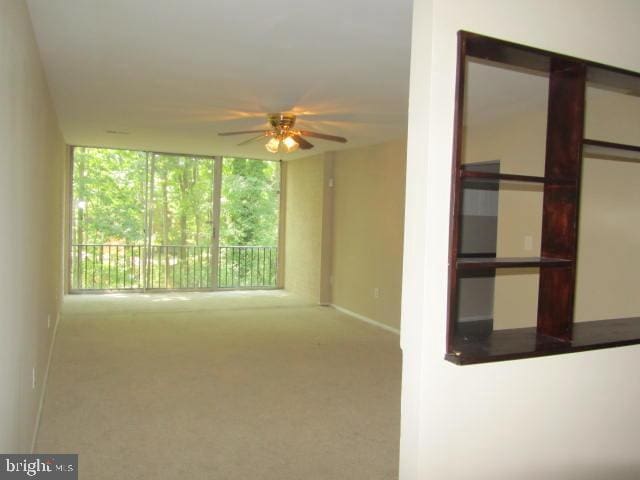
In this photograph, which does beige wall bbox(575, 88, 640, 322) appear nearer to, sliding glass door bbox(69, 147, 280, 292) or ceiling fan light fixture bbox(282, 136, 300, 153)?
ceiling fan light fixture bbox(282, 136, 300, 153)

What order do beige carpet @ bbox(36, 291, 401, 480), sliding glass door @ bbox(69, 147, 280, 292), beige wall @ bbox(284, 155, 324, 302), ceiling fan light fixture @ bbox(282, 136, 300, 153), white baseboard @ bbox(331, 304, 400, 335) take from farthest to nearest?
sliding glass door @ bbox(69, 147, 280, 292), beige wall @ bbox(284, 155, 324, 302), white baseboard @ bbox(331, 304, 400, 335), ceiling fan light fixture @ bbox(282, 136, 300, 153), beige carpet @ bbox(36, 291, 401, 480)

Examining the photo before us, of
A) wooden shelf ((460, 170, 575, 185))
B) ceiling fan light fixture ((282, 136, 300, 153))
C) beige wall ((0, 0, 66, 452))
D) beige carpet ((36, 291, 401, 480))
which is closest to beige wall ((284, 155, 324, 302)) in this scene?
beige carpet ((36, 291, 401, 480))

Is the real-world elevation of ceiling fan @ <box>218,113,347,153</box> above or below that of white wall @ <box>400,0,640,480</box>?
above

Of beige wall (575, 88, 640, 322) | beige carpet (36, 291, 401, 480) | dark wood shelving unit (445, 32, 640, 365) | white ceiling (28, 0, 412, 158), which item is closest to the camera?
dark wood shelving unit (445, 32, 640, 365)

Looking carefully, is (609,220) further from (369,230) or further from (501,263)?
(369,230)

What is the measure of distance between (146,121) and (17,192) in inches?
133

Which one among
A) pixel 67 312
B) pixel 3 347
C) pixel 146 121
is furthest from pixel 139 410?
pixel 67 312

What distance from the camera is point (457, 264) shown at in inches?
72.2

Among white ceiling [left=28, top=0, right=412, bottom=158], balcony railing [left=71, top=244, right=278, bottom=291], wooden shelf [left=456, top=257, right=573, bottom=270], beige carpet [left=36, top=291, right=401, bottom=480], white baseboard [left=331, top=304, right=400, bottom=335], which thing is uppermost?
white ceiling [left=28, top=0, right=412, bottom=158]

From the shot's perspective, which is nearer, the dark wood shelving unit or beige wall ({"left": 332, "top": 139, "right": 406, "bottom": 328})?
the dark wood shelving unit

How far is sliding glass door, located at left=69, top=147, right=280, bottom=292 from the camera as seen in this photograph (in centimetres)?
787

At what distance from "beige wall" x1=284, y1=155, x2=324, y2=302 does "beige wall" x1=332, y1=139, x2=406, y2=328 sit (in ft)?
1.10

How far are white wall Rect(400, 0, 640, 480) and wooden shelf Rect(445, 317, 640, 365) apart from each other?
0.04 m

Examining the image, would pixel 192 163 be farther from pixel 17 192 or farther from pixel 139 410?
pixel 17 192
